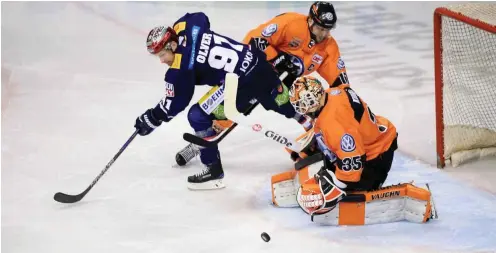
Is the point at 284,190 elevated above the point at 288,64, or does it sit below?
below

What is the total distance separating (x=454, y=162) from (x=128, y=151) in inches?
66.5

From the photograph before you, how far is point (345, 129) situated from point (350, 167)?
16cm

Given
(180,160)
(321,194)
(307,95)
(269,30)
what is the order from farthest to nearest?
1. (180,160)
2. (269,30)
3. (321,194)
4. (307,95)

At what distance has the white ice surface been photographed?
3.66m

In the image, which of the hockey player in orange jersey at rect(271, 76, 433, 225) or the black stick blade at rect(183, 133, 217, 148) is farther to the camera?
the black stick blade at rect(183, 133, 217, 148)

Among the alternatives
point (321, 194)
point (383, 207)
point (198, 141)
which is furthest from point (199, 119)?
point (383, 207)

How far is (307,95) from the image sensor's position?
348cm

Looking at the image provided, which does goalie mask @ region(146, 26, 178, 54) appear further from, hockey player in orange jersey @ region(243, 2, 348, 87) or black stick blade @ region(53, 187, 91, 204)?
black stick blade @ region(53, 187, 91, 204)

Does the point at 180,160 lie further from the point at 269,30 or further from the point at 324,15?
the point at 324,15

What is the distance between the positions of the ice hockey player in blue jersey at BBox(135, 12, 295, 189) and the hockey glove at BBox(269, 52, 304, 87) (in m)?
0.19

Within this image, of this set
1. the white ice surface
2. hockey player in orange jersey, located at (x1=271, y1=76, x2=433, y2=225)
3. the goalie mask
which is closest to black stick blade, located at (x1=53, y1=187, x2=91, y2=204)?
the white ice surface

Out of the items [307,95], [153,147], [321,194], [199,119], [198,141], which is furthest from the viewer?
[153,147]

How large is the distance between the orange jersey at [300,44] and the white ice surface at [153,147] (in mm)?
527

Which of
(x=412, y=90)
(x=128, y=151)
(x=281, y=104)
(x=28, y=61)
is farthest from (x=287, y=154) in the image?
(x=28, y=61)
